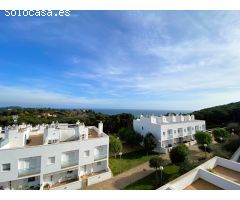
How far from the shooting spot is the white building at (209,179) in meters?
7.53

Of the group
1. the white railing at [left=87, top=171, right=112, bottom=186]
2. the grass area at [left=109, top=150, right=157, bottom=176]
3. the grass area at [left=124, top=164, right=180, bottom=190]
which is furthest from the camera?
the grass area at [left=109, top=150, right=157, bottom=176]

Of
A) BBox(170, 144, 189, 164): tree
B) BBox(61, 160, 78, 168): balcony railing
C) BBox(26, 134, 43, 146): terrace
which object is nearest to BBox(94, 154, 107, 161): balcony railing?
BBox(61, 160, 78, 168): balcony railing

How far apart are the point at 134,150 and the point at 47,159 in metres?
11.8

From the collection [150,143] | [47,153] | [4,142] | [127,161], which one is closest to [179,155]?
[127,161]

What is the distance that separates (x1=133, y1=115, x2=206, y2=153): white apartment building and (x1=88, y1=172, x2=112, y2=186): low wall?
342 inches

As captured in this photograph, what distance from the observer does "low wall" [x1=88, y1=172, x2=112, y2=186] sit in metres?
14.4

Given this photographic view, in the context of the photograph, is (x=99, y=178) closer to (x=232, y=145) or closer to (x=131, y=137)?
(x=131, y=137)

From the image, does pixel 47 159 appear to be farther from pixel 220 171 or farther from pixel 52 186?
pixel 220 171

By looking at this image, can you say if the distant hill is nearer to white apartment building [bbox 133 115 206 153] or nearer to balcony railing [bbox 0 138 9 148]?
white apartment building [bbox 133 115 206 153]

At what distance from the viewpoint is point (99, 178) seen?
14.9m

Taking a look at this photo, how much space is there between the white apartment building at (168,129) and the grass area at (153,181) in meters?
5.70
